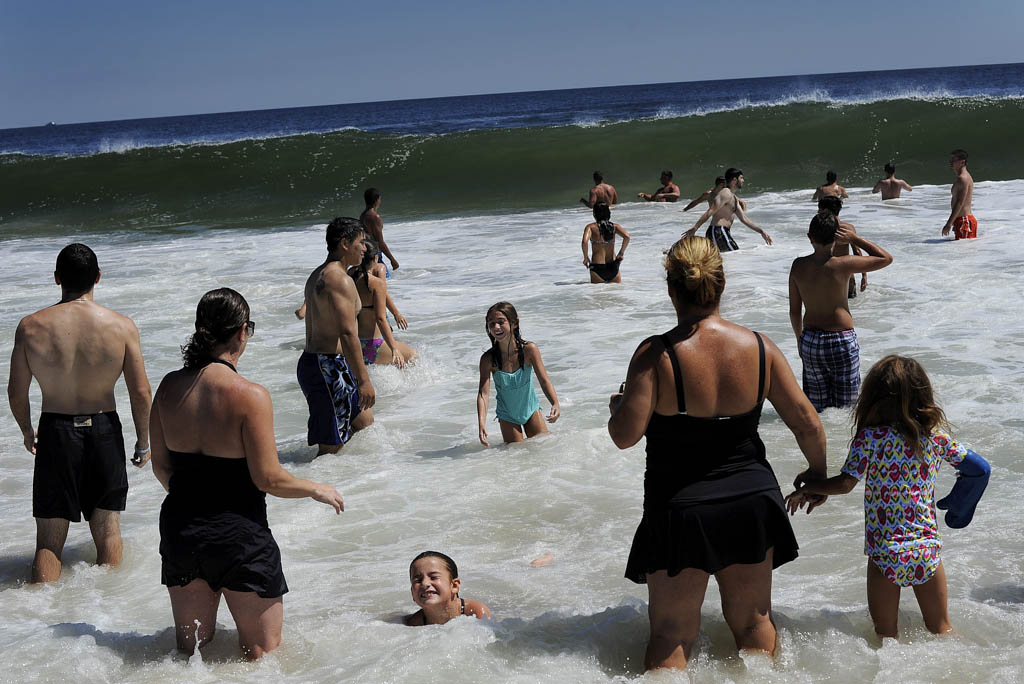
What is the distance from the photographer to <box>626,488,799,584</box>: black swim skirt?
3328 mm

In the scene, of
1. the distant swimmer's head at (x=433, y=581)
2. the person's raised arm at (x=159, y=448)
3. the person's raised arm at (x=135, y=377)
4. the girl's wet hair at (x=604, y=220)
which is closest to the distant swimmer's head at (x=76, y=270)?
the person's raised arm at (x=135, y=377)

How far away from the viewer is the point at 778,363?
3.35 meters

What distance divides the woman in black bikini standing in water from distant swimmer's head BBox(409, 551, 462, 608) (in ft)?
28.5

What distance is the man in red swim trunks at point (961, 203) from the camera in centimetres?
1424

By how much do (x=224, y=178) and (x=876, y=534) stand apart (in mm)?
33039

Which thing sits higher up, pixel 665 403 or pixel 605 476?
pixel 665 403

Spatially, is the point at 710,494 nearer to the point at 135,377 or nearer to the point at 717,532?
the point at 717,532

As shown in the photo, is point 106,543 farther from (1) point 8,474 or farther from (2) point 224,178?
(2) point 224,178

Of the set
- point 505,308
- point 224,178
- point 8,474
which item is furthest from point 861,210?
point 224,178

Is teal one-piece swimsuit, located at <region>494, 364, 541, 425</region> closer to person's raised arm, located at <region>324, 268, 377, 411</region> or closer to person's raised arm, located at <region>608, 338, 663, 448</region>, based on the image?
person's raised arm, located at <region>324, 268, 377, 411</region>

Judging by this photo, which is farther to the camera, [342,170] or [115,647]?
[342,170]

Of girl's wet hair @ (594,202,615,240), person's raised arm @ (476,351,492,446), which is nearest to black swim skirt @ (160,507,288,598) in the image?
person's raised arm @ (476,351,492,446)

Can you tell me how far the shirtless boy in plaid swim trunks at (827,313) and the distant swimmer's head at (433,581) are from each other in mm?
3448

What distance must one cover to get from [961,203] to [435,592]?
12.9 metres
